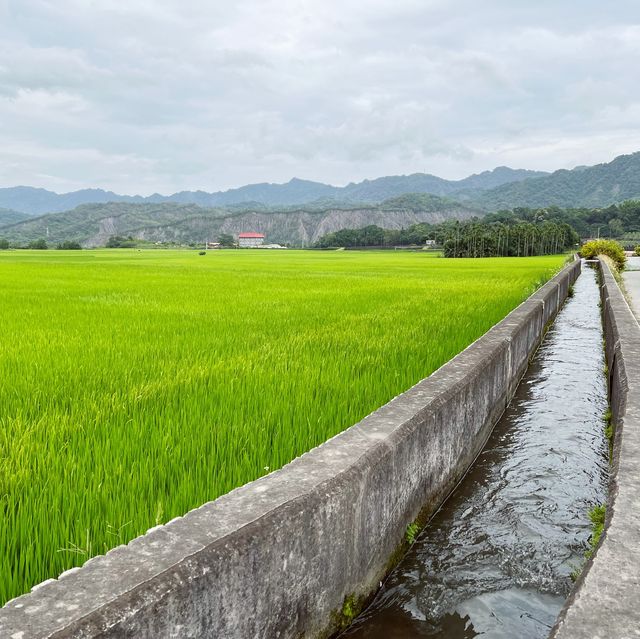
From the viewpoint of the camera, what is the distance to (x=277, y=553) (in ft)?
6.05

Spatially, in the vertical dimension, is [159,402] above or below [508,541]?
above

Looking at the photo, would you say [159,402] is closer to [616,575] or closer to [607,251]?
[616,575]

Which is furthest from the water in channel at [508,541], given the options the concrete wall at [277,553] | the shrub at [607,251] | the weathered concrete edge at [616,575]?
the shrub at [607,251]

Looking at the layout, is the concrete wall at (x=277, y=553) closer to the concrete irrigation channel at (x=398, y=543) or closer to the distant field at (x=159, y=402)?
the concrete irrigation channel at (x=398, y=543)

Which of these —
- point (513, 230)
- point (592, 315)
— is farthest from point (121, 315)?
point (513, 230)

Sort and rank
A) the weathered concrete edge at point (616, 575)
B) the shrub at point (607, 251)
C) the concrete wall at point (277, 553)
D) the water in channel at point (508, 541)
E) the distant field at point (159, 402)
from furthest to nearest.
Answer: the shrub at point (607, 251) < the water in channel at point (508, 541) < the distant field at point (159, 402) < the weathered concrete edge at point (616, 575) < the concrete wall at point (277, 553)

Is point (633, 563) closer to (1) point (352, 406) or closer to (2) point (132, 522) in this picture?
(2) point (132, 522)

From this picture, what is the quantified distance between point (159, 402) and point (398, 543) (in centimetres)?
163

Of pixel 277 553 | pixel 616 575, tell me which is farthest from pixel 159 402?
pixel 616 575

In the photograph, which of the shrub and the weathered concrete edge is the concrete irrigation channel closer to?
the weathered concrete edge

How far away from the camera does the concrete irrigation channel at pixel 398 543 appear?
1488 mm

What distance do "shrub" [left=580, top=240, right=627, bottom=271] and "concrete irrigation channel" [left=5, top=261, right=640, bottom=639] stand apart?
1116 inches

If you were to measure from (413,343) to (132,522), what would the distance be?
14.1ft

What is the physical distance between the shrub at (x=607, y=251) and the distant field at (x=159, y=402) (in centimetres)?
2647
